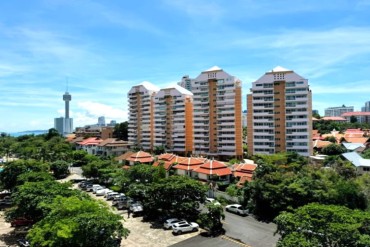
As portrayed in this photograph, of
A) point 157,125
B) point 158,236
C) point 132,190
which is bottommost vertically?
point 158,236

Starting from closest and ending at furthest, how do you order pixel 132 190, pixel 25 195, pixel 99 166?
pixel 25 195, pixel 132 190, pixel 99 166

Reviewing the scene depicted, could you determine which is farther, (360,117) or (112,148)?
(360,117)

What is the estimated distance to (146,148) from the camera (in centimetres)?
8319

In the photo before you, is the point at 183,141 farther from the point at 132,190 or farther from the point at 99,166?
the point at 132,190

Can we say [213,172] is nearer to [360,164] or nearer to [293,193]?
[293,193]

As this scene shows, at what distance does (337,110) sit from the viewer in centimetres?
19038

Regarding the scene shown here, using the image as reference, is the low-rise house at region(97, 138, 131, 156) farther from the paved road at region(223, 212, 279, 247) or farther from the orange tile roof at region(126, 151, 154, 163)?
the paved road at region(223, 212, 279, 247)

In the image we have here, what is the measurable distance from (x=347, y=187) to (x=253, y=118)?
35065mm

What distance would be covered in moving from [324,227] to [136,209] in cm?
1903

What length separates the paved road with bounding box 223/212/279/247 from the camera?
22609 millimetres

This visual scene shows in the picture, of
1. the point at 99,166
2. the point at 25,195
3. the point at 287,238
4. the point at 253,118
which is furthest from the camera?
the point at 253,118

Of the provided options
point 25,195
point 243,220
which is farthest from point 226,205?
point 25,195

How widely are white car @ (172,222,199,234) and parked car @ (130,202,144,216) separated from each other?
645 cm

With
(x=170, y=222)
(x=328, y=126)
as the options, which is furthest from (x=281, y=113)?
(x=328, y=126)
